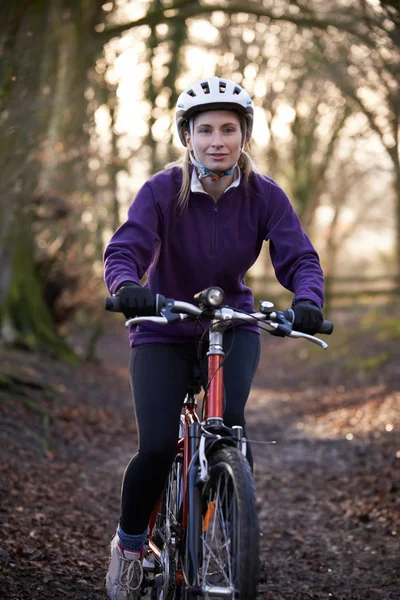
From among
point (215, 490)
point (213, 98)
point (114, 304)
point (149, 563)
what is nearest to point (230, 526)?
point (215, 490)

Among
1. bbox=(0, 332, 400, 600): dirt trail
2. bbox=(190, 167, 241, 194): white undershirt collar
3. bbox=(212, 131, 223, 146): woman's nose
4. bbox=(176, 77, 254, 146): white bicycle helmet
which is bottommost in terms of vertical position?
bbox=(0, 332, 400, 600): dirt trail

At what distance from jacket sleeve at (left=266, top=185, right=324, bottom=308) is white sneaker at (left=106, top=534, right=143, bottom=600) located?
1412mm

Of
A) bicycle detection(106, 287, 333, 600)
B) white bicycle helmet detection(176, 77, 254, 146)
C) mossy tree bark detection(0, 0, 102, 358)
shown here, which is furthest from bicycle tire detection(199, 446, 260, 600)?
mossy tree bark detection(0, 0, 102, 358)

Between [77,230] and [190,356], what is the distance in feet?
36.0

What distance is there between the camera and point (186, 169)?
12.7 feet

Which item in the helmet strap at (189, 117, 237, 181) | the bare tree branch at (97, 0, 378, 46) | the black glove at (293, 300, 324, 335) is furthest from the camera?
the bare tree branch at (97, 0, 378, 46)

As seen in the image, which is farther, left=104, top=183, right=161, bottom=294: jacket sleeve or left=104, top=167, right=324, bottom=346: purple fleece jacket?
left=104, top=167, right=324, bottom=346: purple fleece jacket

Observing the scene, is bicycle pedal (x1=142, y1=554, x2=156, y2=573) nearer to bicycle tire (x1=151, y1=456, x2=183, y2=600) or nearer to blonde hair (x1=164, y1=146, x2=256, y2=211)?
bicycle tire (x1=151, y1=456, x2=183, y2=600)

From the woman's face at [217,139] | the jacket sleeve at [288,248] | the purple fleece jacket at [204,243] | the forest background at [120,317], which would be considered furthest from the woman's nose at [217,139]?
the forest background at [120,317]

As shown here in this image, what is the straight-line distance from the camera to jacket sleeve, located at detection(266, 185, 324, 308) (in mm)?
3725

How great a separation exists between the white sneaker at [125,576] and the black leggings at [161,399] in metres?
0.18

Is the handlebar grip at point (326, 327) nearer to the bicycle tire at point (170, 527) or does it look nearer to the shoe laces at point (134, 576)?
the bicycle tire at point (170, 527)

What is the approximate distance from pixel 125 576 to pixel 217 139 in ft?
6.56

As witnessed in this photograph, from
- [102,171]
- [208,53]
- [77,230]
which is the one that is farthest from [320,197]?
[77,230]
